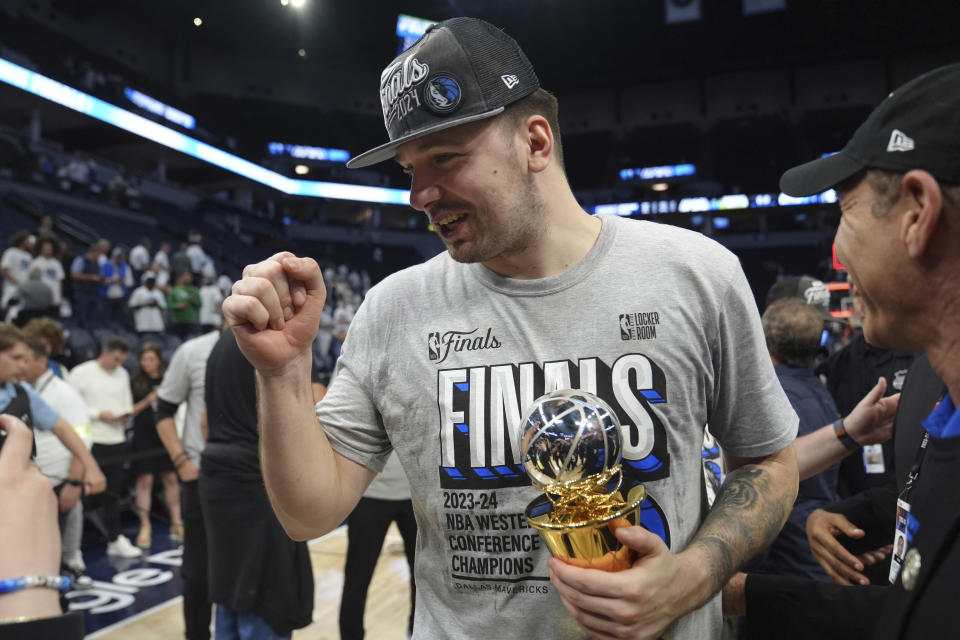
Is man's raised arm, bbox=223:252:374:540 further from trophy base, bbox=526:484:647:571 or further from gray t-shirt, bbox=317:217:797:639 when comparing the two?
trophy base, bbox=526:484:647:571

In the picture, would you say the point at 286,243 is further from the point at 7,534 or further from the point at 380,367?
the point at 380,367

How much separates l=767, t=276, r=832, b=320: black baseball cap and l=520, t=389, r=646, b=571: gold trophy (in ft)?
8.03

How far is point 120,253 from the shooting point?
1096cm

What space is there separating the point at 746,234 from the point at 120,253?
67.5ft

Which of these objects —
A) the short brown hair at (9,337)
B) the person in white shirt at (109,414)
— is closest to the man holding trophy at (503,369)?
the short brown hair at (9,337)

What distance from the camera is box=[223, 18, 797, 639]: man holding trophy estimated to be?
113cm

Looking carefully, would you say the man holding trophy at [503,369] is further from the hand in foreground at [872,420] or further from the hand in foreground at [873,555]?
the hand in foreground at [872,420]

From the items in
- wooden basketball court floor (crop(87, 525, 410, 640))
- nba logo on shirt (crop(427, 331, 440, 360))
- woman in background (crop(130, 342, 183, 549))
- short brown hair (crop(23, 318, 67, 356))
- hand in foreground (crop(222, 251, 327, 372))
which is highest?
short brown hair (crop(23, 318, 67, 356))

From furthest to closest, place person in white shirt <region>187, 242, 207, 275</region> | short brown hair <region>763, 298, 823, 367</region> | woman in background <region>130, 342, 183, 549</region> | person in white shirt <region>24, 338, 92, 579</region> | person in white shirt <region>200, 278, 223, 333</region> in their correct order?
person in white shirt <region>187, 242, 207, 275</region> → person in white shirt <region>200, 278, 223, 333</region> → woman in background <region>130, 342, 183, 549</region> → person in white shirt <region>24, 338, 92, 579</region> → short brown hair <region>763, 298, 823, 367</region>

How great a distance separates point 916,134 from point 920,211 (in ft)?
0.31

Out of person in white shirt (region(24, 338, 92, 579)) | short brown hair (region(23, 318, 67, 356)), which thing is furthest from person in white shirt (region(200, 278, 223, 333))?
person in white shirt (region(24, 338, 92, 579))

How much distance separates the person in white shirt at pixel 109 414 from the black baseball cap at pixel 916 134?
5.86 m

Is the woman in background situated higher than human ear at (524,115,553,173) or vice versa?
human ear at (524,115,553,173)

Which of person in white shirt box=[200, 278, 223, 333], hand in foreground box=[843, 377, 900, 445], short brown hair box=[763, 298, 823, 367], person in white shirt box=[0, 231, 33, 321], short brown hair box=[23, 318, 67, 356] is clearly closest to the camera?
hand in foreground box=[843, 377, 900, 445]
